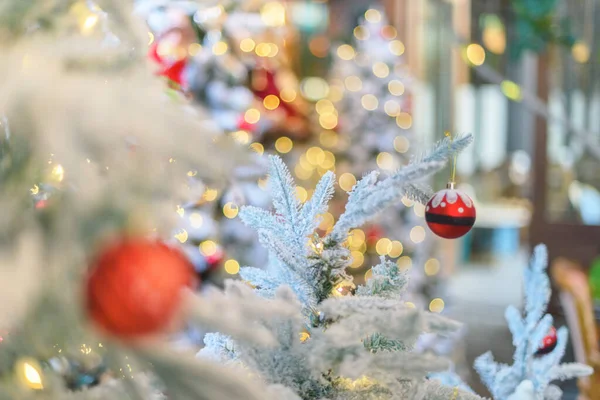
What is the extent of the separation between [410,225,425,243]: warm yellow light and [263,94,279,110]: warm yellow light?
1.04 m

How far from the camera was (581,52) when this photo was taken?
3781mm

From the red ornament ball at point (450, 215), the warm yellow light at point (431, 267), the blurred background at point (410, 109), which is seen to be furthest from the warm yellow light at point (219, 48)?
the red ornament ball at point (450, 215)

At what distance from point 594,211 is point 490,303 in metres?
1.20

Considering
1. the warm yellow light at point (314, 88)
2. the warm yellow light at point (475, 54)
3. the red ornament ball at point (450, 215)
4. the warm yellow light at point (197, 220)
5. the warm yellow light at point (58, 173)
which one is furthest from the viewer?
the warm yellow light at point (475, 54)

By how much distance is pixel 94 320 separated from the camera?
0.85 feet

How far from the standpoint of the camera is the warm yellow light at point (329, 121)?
3.27 metres

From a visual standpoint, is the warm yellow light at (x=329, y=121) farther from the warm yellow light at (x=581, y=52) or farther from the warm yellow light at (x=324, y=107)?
the warm yellow light at (x=581, y=52)

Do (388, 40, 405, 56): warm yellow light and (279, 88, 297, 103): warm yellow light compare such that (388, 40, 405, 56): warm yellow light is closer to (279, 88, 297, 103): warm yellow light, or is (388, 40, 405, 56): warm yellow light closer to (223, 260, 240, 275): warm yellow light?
(279, 88, 297, 103): warm yellow light

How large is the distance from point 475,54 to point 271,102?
1937 mm

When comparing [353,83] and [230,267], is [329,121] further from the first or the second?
[230,267]

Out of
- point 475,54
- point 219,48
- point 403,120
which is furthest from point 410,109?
point 219,48

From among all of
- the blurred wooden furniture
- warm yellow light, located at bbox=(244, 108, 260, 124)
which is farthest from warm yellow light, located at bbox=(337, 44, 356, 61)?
the blurred wooden furniture

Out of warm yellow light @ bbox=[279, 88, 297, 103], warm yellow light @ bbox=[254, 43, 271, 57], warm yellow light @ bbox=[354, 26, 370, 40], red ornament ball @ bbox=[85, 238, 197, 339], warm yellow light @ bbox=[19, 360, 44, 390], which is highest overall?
red ornament ball @ bbox=[85, 238, 197, 339]

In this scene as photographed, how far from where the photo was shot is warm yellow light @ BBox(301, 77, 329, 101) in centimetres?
354
